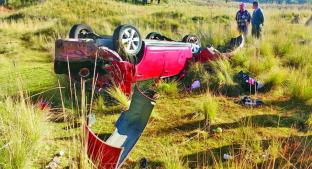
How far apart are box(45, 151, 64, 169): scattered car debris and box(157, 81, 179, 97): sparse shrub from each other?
2902mm

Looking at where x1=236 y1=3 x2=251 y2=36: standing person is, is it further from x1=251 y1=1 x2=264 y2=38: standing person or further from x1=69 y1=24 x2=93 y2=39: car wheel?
x1=69 y1=24 x2=93 y2=39: car wheel

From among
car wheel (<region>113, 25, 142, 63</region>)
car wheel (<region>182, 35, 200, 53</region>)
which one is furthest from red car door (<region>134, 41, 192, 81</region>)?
car wheel (<region>182, 35, 200, 53</region>)

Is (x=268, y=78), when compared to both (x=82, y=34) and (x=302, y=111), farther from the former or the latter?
(x=82, y=34)

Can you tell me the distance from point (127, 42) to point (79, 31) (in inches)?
42.3

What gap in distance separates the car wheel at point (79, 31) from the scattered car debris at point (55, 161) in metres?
2.81

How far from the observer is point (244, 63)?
8.52 meters

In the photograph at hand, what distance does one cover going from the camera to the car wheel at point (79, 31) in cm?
690

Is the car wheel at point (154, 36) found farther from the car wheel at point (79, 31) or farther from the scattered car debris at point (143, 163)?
the scattered car debris at point (143, 163)

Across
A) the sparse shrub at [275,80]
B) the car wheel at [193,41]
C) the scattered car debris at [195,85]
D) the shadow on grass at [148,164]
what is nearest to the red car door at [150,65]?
the scattered car debris at [195,85]

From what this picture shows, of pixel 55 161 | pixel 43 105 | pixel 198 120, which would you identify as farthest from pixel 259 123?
pixel 43 105

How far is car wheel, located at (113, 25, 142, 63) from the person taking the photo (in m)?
6.30

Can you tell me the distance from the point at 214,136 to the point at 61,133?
1867mm

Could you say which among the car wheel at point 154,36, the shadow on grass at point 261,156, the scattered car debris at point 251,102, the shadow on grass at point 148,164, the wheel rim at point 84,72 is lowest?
the shadow on grass at point 148,164

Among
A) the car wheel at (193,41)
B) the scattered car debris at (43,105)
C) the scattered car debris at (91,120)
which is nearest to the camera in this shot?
the scattered car debris at (91,120)
